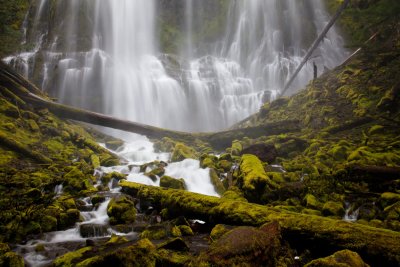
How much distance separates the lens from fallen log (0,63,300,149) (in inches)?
503

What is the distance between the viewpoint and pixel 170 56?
1447 inches

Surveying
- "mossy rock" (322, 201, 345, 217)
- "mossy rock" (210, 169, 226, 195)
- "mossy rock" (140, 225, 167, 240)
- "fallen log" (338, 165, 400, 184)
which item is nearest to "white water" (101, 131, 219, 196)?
"mossy rock" (210, 169, 226, 195)

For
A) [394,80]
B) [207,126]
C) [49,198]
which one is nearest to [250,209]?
[49,198]

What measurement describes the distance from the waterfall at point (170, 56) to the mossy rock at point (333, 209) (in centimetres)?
2289

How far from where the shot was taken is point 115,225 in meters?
6.31

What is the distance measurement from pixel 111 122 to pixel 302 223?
38.2 feet

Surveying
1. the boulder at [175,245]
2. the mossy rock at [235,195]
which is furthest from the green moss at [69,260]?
the mossy rock at [235,195]

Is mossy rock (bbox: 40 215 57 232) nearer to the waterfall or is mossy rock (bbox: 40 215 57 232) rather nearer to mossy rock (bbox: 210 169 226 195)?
mossy rock (bbox: 210 169 226 195)

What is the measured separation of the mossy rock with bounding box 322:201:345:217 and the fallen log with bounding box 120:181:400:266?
1718 millimetres

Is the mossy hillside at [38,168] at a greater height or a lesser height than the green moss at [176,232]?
greater

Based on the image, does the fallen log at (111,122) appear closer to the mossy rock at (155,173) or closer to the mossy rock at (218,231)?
the mossy rock at (155,173)

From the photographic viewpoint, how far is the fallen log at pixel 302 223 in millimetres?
3592

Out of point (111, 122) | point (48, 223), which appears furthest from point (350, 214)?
point (111, 122)

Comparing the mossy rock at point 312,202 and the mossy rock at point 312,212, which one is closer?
the mossy rock at point 312,212
